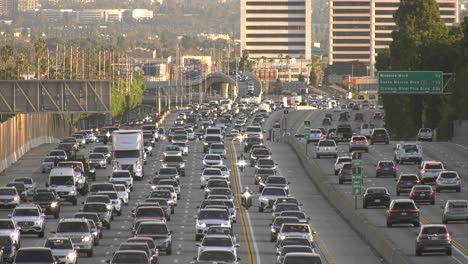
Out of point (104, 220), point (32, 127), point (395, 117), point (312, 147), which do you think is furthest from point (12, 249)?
point (395, 117)

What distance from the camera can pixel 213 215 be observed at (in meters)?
62.5

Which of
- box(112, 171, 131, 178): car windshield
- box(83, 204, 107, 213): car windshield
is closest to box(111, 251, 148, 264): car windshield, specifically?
box(83, 204, 107, 213): car windshield

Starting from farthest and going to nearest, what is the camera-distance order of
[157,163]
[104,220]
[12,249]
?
[157,163], [104,220], [12,249]

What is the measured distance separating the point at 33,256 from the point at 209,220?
57.1ft

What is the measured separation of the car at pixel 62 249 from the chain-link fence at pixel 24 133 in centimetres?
5516

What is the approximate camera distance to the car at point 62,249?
4925 cm

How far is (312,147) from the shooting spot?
123250mm

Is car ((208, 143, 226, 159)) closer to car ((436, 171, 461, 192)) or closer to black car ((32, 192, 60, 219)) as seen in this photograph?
car ((436, 171, 461, 192))

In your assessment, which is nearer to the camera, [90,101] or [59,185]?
[59,185]

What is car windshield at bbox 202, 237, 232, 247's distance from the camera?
166ft

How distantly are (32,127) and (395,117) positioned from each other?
36.9m

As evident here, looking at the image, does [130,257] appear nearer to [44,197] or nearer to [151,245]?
[151,245]

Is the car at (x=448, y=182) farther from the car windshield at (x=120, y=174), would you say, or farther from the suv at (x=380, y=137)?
the suv at (x=380, y=137)

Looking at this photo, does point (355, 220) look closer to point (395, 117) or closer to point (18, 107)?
point (18, 107)
